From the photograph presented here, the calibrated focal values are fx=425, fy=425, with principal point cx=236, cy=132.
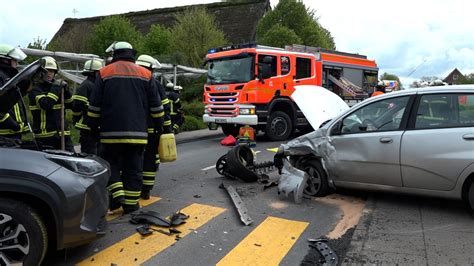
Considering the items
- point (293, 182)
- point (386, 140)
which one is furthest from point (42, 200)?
point (386, 140)

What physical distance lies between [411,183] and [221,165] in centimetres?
339

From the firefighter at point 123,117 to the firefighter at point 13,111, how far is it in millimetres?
780

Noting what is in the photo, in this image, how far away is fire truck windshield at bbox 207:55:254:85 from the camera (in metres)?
11.8

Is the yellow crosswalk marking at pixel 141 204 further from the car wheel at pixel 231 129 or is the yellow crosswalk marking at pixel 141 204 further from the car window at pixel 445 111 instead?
the car wheel at pixel 231 129

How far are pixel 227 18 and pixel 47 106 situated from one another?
3237 cm

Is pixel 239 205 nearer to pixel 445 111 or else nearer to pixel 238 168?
pixel 238 168

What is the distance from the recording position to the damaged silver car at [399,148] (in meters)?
4.73

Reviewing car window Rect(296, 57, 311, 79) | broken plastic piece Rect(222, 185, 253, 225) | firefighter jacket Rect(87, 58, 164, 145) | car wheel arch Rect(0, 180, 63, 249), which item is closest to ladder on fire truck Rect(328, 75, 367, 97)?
car window Rect(296, 57, 311, 79)

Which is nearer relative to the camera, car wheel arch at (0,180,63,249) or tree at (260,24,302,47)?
car wheel arch at (0,180,63,249)

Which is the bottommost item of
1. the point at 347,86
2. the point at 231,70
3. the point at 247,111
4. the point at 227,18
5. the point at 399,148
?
the point at 399,148

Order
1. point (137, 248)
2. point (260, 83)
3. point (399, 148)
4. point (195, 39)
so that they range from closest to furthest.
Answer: point (137, 248), point (399, 148), point (260, 83), point (195, 39)

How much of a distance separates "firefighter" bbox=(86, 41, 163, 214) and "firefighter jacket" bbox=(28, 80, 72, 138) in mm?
1054

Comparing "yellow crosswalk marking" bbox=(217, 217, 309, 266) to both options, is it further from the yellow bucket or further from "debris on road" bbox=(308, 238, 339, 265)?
the yellow bucket

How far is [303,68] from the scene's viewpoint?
12961 millimetres
